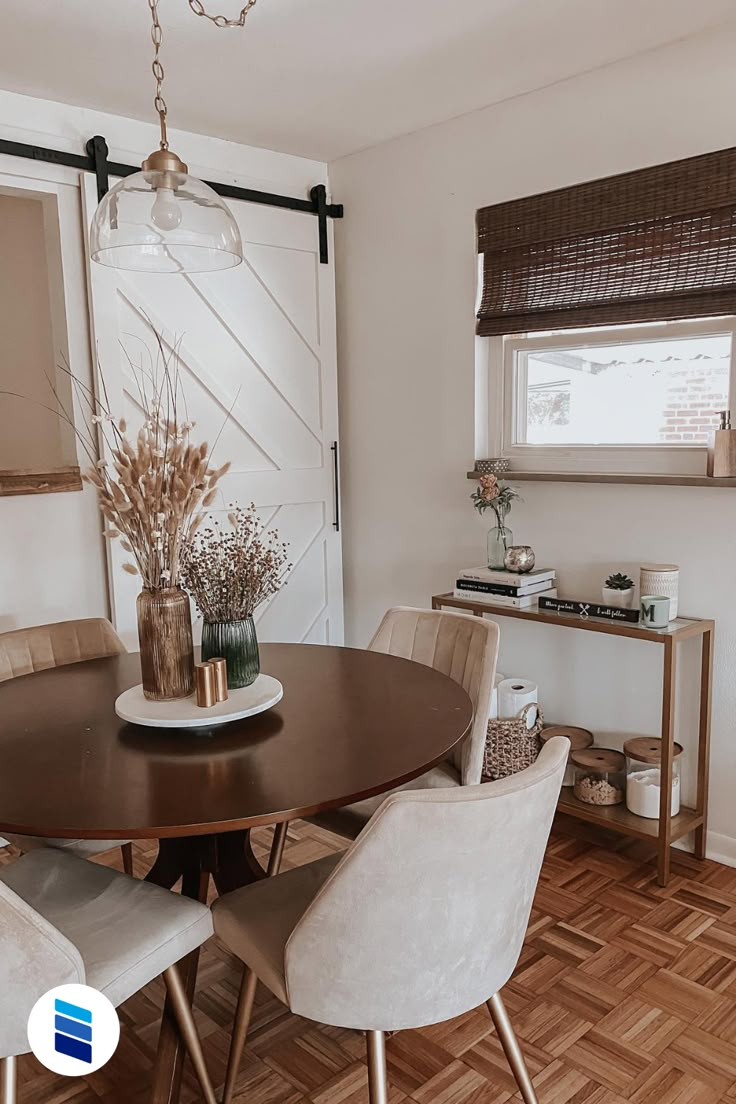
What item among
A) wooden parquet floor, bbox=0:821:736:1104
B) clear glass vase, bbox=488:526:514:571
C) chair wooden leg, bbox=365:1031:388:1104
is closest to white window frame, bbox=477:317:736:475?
clear glass vase, bbox=488:526:514:571

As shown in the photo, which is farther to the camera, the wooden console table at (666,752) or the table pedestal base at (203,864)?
the wooden console table at (666,752)

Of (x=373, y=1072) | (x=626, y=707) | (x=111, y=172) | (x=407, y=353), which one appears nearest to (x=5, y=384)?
(x=111, y=172)

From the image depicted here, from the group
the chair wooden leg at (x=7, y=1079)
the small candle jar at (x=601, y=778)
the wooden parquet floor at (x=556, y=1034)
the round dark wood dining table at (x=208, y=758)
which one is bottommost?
the wooden parquet floor at (x=556, y=1034)

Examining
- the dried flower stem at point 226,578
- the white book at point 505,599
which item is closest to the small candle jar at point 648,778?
the white book at point 505,599

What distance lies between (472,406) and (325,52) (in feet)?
4.20

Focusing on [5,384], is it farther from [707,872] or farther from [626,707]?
[707,872]

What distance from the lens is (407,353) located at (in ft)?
11.6

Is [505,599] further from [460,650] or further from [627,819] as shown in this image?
[627,819]

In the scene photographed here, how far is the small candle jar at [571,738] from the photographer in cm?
296

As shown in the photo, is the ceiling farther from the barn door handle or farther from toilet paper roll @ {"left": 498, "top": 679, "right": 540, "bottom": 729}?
toilet paper roll @ {"left": 498, "top": 679, "right": 540, "bottom": 729}

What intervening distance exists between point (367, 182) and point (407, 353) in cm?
73

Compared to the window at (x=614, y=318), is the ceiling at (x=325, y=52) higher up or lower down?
higher up

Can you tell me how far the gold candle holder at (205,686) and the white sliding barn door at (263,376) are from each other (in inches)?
56.6

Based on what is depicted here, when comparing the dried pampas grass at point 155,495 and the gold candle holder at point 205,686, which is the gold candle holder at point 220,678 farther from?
the dried pampas grass at point 155,495
